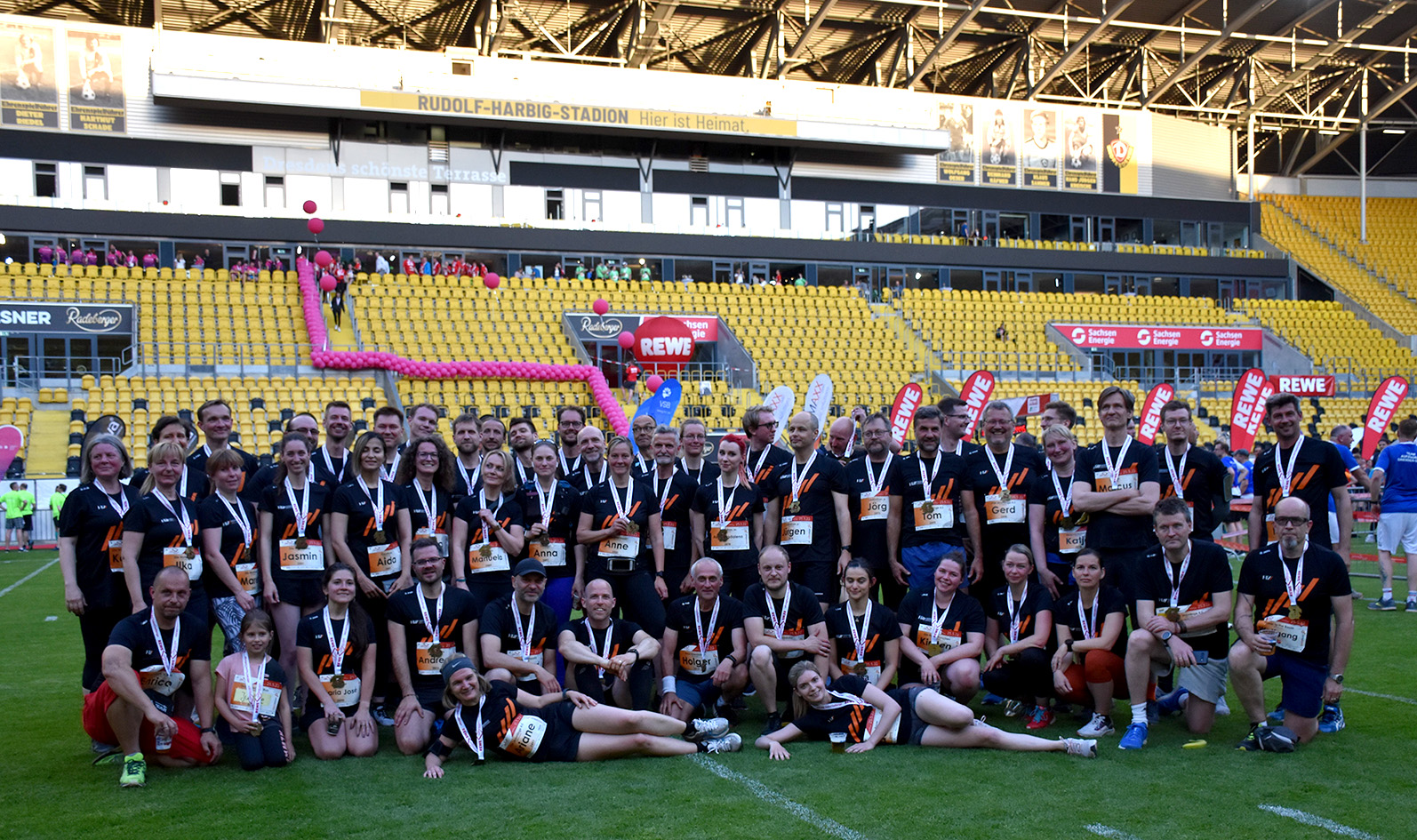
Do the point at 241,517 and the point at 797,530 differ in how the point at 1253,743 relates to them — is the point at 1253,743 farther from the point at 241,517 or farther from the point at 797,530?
the point at 241,517

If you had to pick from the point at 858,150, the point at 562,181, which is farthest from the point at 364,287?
the point at 858,150

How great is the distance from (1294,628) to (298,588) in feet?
18.4

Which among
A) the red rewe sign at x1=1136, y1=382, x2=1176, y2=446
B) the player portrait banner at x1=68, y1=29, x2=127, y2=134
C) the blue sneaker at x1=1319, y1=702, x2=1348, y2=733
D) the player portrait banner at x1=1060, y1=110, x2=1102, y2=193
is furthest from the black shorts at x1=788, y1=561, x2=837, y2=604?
the player portrait banner at x1=1060, y1=110, x2=1102, y2=193

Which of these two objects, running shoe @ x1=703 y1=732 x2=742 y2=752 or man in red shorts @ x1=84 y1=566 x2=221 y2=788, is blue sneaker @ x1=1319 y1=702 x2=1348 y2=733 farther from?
man in red shorts @ x1=84 y1=566 x2=221 y2=788

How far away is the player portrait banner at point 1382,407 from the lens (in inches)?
642

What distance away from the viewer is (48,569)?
52.4 ft

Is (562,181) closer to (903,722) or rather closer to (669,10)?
(669,10)

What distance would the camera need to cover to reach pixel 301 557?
22.2 ft

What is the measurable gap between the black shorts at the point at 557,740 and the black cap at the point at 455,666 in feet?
1.64

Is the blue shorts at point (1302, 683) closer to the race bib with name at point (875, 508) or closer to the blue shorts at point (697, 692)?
the race bib with name at point (875, 508)

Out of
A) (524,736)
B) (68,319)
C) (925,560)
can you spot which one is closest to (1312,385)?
(925,560)

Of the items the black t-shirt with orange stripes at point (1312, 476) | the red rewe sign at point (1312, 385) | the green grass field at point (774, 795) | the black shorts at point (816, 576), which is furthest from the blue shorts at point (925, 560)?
the red rewe sign at point (1312, 385)

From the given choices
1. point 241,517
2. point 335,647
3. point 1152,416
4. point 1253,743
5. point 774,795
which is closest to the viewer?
point 774,795

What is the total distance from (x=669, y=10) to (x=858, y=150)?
725 cm
